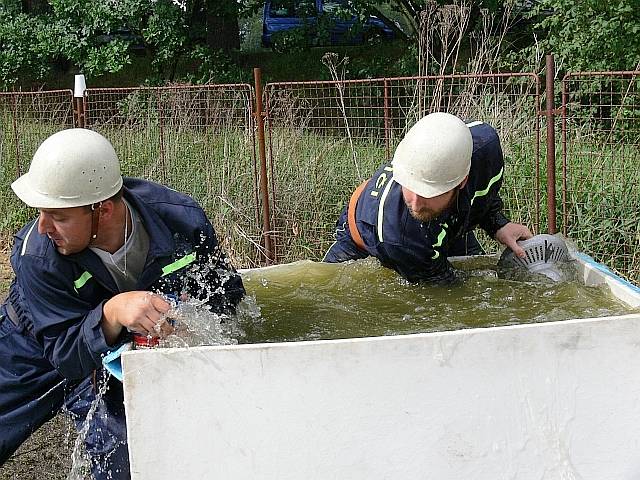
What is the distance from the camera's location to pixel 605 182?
5.75 m

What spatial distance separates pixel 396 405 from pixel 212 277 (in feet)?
2.95

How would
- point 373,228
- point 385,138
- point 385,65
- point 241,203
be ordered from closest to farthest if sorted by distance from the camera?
1. point 373,228
2. point 385,138
3. point 241,203
4. point 385,65

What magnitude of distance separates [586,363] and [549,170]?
3048 mm

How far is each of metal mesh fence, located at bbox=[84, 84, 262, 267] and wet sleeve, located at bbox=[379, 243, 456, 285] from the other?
10.5 feet

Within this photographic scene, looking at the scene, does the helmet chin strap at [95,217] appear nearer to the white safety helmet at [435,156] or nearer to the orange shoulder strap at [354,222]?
the white safety helmet at [435,156]

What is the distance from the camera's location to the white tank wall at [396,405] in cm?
272

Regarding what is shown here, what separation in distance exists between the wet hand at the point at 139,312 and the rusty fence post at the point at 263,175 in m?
3.90

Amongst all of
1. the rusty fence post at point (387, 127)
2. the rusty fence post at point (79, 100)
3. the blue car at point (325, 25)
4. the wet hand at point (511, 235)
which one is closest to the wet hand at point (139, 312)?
the wet hand at point (511, 235)

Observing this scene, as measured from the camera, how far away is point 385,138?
644 centimetres

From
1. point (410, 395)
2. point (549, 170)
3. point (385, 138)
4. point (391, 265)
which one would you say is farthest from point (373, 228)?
point (385, 138)

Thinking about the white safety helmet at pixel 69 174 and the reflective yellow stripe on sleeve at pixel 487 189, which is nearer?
the white safety helmet at pixel 69 174

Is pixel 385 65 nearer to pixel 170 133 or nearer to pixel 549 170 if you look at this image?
pixel 170 133

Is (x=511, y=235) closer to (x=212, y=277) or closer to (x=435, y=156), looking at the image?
(x=435, y=156)

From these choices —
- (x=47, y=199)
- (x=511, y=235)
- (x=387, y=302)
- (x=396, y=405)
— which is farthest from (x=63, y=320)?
(x=511, y=235)
